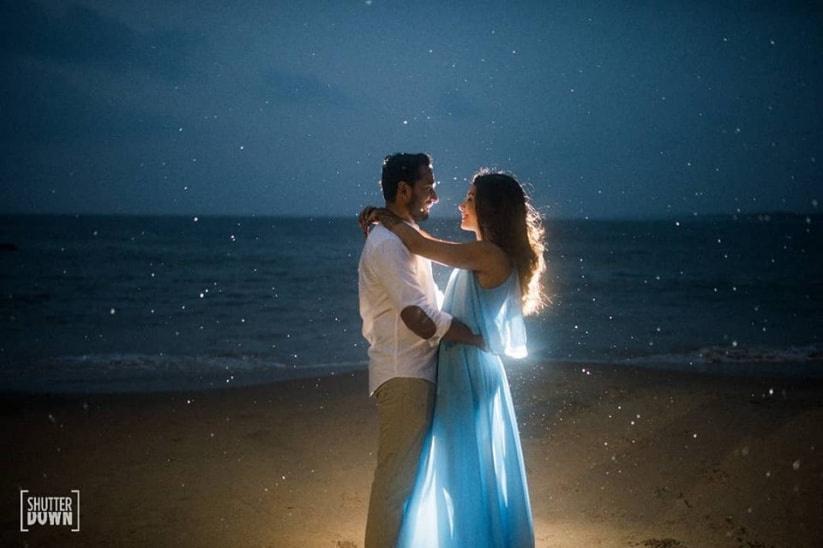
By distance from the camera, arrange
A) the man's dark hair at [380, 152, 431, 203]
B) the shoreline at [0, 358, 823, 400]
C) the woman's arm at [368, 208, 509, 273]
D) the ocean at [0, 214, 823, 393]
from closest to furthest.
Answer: the woman's arm at [368, 208, 509, 273] → the man's dark hair at [380, 152, 431, 203] → the shoreline at [0, 358, 823, 400] → the ocean at [0, 214, 823, 393]

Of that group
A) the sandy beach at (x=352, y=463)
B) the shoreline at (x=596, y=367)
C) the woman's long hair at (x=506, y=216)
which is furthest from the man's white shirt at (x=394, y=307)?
the shoreline at (x=596, y=367)

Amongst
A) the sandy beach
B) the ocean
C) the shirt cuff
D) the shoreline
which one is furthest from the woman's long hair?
the ocean

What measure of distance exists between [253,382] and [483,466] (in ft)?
26.1

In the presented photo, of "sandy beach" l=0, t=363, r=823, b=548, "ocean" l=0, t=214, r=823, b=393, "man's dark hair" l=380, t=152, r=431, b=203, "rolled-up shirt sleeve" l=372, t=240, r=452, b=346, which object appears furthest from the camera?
"ocean" l=0, t=214, r=823, b=393

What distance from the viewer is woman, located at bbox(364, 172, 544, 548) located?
342 cm

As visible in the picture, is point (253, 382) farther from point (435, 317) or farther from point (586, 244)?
point (586, 244)

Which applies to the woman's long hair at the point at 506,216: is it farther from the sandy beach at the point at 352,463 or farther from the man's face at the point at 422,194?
the sandy beach at the point at 352,463

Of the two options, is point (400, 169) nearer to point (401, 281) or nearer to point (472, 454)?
point (401, 281)

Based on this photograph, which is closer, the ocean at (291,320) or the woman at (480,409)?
the woman at (480,409)

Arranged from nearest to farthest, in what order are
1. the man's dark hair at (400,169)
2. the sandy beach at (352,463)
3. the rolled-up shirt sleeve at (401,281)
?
the rolled-up shirt sleeve at (401,281) < the man's dark hair at (400,169) < the sandy beach at (352,463)

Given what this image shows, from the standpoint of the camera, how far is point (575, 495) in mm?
5738

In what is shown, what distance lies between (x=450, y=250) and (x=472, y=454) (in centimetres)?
107

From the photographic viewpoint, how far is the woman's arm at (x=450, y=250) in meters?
3.30

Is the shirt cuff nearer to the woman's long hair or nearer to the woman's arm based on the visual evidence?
the woman's arm
